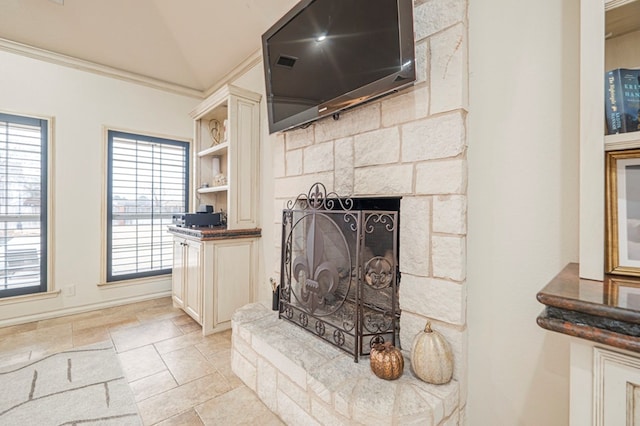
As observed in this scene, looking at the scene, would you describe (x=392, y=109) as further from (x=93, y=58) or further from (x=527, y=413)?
(x=93, y=58)

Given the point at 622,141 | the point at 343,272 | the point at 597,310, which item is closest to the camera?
the point at 597,310

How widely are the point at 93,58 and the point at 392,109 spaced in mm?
3472

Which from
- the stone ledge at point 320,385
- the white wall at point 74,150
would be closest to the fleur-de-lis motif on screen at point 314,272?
the stone ledge at point 320,385

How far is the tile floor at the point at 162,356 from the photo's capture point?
165 centimetres

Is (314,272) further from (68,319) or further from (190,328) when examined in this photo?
(68,319)

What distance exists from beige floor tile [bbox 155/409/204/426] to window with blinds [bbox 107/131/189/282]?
2.41m

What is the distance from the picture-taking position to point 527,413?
46.4 inches

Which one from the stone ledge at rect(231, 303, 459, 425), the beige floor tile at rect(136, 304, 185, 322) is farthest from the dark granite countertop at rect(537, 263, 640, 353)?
the beige floor tile at rect(136, 304, 185, 322)

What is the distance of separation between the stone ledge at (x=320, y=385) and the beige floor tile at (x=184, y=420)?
344 mm

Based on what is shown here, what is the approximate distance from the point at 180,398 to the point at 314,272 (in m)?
1.13

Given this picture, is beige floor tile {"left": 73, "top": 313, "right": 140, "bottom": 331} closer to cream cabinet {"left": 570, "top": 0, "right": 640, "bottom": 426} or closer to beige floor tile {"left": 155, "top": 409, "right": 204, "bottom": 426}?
beige floor tile {"left": 155, "top": 409, "right": 204, "bottom": 426}

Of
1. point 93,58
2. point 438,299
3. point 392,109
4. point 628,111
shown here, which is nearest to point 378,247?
point 438,299

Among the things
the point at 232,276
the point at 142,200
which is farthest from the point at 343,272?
the point at 142,200

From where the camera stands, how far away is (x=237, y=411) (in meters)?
1.65
